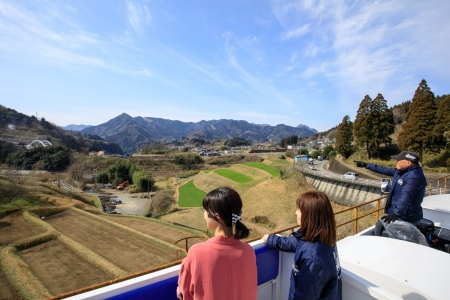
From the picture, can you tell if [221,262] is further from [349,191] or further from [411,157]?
[349,191]

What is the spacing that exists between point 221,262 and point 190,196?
37.1m

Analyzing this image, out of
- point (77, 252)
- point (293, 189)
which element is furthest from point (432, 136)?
point (77, 252)

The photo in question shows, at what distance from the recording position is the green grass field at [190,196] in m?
33.2

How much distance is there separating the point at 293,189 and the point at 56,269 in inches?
840

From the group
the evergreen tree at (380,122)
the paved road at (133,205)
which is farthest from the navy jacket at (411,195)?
the paved road at (133,205)

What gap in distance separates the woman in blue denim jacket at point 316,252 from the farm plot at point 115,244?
14578mm

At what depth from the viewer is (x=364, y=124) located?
27.6 meters

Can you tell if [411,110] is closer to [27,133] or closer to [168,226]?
[168,226]

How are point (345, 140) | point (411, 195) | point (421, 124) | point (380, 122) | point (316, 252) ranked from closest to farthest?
Result: point (316, 252) → point (411, 195) → point (421, 124) → point (380, 122) → point (345, 140)

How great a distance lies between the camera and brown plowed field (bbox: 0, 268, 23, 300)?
11.0m

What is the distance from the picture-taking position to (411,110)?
74.9 feet

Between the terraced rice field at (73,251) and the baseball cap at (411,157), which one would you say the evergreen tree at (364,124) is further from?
the baseball cap at (411,157)

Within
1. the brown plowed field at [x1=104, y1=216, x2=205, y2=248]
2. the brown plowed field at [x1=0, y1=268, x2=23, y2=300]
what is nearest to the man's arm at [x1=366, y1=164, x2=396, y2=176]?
the brown plowed field at [x1=0, y1=268, x2=23, y2=300]

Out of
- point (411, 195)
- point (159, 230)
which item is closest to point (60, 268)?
point (159, 230)
